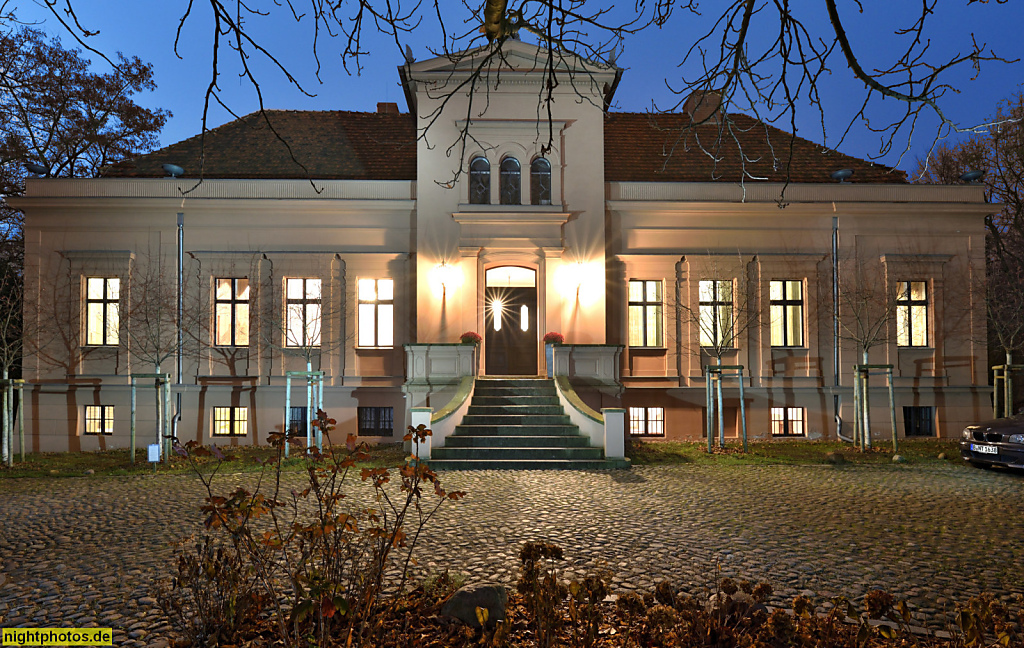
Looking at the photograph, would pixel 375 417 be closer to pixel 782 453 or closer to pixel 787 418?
pixel 782 453

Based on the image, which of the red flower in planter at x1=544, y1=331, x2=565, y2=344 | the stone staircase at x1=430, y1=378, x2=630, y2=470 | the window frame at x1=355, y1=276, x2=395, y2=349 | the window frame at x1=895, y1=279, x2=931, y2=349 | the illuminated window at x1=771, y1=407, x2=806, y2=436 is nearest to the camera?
the stone staircase at x1=430, y1=378, x2=630, y2=470

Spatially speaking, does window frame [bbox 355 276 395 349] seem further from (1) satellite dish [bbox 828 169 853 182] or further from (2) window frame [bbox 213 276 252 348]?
(1) satellite dish [bbox 828 169 853 182]

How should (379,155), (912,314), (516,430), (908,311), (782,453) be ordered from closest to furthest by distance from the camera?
(516,430)
(782,453)
(908,311)
(912,314)
(379,155)

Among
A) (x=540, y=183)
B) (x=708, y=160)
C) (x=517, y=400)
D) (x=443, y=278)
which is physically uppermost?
(x=708, y=160)

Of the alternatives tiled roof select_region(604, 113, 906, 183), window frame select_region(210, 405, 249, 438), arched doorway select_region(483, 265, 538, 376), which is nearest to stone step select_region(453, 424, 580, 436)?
arched doorway select_region(483, 265, 538, 376)

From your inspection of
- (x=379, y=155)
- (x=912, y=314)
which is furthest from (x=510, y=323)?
(x=912, y=314)

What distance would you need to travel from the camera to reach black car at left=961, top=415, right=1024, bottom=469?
11711 mm

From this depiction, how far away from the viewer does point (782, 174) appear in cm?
1898

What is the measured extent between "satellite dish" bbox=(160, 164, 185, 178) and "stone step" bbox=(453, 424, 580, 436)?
10.9 meters

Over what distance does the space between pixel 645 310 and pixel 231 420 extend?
11.4m

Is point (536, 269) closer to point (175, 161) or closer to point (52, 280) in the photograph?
point (175, 161)

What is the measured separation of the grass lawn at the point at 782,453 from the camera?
1341cm

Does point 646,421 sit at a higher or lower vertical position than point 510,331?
lower

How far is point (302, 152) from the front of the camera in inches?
768
